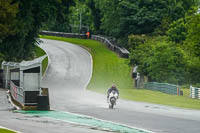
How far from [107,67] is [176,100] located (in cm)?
2362

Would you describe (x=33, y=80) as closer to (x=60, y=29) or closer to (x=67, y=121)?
(x=67, y=121)

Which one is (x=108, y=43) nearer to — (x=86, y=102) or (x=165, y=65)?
(x=165, y=65)

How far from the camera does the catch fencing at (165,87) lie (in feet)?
162

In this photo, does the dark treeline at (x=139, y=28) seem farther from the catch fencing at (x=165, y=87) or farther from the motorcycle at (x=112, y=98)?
the motorcycle at (x=112, y=98)

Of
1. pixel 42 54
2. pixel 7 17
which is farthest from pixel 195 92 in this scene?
pixel 42 54

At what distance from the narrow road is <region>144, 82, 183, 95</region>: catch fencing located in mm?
6966

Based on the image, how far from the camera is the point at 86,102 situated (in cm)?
3409

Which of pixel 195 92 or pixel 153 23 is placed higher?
pixel 153 23

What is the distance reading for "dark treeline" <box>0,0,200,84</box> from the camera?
4950 centimetres

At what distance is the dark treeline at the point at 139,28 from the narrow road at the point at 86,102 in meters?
5.08

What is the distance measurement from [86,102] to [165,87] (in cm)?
1913

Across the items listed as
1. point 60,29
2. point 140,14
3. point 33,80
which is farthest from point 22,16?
point 60,29

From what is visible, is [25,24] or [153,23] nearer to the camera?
[25,24]

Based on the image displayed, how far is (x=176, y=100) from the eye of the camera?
41.1 m
